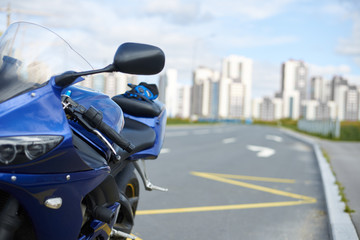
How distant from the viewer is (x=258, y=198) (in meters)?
5.79

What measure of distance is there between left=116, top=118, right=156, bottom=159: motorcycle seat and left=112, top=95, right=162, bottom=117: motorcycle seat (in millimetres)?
79

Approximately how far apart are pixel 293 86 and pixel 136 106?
5821 inches

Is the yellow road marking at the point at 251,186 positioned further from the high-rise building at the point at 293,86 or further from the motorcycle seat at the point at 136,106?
the high-rise building at the point at 293,86

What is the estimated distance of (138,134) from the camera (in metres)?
3.02

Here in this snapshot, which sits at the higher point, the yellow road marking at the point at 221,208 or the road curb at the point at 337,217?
the road curb at the point at 337,217

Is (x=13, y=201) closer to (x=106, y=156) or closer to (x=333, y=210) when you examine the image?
(x=106, y=156)

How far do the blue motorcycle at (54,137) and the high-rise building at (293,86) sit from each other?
145 meters

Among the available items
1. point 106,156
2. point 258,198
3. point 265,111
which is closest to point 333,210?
point 258,198

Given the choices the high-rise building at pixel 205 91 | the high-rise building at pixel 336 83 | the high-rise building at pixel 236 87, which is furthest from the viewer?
the high-rise building at pixel 236 87

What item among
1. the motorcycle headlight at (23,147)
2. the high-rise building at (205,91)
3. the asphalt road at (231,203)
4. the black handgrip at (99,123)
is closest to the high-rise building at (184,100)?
the high-rise building at (205,91)

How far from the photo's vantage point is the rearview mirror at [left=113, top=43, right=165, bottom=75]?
1864 millimetres

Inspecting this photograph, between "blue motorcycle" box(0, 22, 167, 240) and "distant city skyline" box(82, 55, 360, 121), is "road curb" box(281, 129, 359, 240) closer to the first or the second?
"blue motorcycle" box(0, 22, 167, 240)

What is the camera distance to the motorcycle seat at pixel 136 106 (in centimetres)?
314

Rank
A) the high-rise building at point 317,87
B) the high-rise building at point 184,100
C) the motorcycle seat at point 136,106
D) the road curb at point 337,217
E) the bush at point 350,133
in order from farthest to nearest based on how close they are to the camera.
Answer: the high-rise building at point 317,87 < the high-rise building at point 184,100 < the bush at point 350,133 < the road curb at point 337,217 < the motorcycle seat at point 136,106
